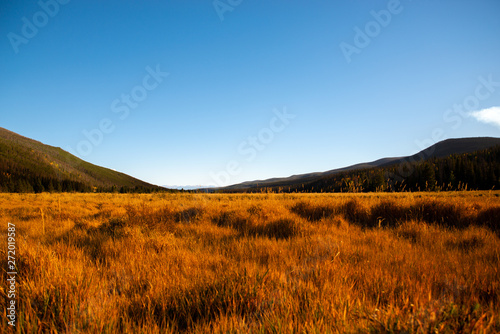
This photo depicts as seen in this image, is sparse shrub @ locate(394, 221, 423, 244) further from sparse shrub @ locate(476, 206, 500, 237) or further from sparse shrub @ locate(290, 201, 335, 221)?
sparse shrub @ locate(290, 201, 335, 221)

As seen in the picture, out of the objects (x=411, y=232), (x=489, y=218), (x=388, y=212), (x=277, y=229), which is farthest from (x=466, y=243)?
(x=277, y=229)

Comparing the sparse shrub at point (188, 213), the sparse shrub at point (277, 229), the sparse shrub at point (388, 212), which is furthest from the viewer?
the sparse shrub at point (188, 213)

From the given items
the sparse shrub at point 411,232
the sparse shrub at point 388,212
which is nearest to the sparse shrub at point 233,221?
the sparse shrub at point 411,232

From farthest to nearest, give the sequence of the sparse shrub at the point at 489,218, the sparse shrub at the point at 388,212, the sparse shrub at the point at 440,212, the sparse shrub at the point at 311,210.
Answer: the sparse shrub at the point at 311,210, the sparse shrub at the point at 388,212, the sparse shrub at the point at 440,212, the sparse shrub at the point at 489,218

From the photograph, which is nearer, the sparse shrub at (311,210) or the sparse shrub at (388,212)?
the sparse shrub at (388,212)

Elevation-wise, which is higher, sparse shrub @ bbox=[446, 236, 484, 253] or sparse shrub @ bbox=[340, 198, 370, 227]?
sparse shrub @ bbox=[340, 198, 370, 227]

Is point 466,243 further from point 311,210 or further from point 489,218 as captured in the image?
point 311,210

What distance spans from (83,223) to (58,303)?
522 cm

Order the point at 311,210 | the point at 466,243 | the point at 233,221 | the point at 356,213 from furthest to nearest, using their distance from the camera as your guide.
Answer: the point at 311,210 → the point at 356,213 → the point at 233,221 → the point at 466,243

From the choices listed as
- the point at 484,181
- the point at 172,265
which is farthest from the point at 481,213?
the point at 484,181

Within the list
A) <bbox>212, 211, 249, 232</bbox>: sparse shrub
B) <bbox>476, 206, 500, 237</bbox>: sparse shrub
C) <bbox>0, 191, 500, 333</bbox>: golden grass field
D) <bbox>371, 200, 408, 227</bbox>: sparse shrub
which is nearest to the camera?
<bbox>0, 191, 500, 333</bbox>: golden grass field

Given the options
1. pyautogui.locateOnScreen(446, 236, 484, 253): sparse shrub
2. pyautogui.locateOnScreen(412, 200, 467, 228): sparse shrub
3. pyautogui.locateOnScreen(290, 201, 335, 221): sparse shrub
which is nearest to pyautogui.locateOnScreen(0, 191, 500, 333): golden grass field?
pyautogui.locateOnScreen(446, 236, 484, 253): sparse shrub

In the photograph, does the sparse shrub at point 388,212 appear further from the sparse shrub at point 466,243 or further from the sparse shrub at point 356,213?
the sparse shrub at point 466,243

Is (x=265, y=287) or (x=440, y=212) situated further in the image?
(x=440, y=212)
